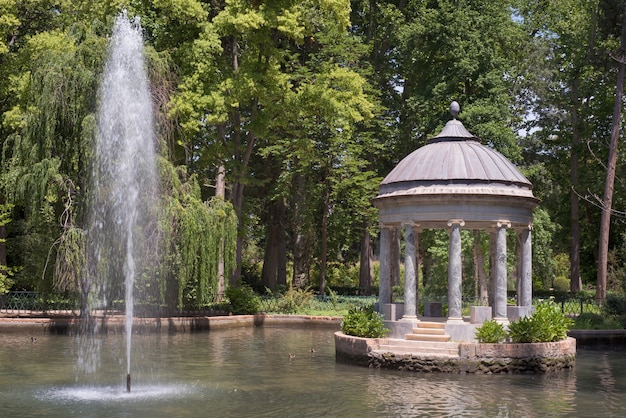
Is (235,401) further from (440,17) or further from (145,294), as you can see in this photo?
(440,17)

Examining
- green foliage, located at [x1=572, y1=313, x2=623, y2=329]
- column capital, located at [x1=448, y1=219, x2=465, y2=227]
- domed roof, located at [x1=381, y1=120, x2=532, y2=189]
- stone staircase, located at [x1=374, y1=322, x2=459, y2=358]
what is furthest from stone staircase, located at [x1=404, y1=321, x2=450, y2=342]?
green foliage, located at [x1=572, y1=313, x2=623, y2=329]

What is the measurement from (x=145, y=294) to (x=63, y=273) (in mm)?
5681

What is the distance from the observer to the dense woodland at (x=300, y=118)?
33.6 m

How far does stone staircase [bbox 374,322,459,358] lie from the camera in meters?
24.1

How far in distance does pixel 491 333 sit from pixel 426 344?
6.39 feet

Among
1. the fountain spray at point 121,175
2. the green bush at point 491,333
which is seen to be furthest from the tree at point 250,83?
the green bush at point 491,333

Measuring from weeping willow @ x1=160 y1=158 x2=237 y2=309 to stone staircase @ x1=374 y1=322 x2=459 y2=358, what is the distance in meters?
11.1

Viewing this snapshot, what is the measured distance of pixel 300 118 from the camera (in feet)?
150

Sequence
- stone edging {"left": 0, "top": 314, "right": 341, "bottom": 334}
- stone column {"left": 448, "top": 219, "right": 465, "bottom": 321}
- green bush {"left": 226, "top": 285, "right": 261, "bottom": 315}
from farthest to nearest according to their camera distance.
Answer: green bush {"left": 226, "top": 285, "right": 261, "bottom": 315}
stone edging {"left": 0, "top": 314, "right": 341, "bottom": 334}
stone column {"left": 448, "top": 219, "right": 465, "bottom": 321}

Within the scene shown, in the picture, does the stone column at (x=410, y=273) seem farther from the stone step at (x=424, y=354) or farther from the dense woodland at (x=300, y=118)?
the dense woodland at (x=300, y=118)

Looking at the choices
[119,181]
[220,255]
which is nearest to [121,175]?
[119,181]

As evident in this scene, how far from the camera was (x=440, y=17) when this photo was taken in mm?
47281

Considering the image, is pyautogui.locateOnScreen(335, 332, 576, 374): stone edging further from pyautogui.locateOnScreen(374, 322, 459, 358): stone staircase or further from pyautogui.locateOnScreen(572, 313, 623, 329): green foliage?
pyautogui.locateOnScreen(572, 313, 623, 329): green foliage

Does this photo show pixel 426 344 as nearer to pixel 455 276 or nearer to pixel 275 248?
pixel 455 276
